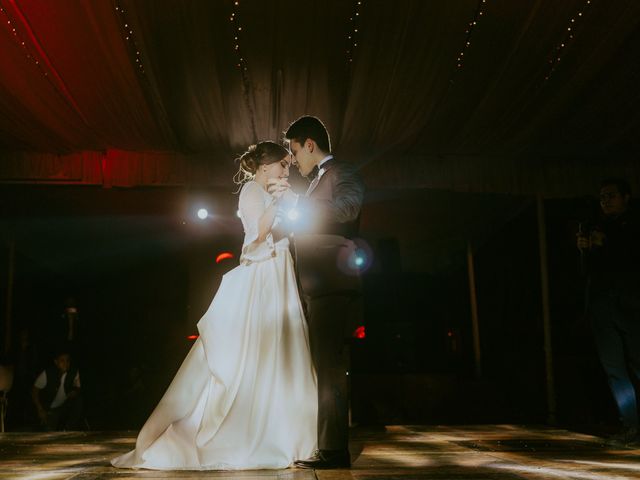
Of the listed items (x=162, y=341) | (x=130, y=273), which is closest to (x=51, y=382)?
(x=162, y=341)

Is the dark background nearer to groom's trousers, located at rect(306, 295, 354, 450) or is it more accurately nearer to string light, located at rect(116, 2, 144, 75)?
string light, located at rect(116, 2, 144, 75)

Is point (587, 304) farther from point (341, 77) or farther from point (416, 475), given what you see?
point (341, 77)

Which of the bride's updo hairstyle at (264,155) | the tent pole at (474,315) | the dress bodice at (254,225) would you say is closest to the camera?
the dress bodice at (254,225)

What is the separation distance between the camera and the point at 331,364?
8.44ft

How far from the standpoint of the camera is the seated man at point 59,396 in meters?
6.93

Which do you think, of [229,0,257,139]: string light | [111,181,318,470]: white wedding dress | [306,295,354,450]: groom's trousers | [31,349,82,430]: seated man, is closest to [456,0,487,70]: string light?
[229,0,257,139]: string light

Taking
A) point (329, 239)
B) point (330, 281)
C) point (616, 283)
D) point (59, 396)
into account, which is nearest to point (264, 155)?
point (329, 239)

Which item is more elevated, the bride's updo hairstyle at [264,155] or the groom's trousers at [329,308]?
the bride's updo hairstyle at [264,155]

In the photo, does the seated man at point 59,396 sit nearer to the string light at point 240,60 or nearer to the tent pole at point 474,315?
the string light at point 240,60

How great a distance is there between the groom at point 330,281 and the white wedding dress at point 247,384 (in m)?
0.17

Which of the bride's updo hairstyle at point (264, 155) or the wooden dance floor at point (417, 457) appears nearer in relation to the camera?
the wooden dance floor at point (417, 457)

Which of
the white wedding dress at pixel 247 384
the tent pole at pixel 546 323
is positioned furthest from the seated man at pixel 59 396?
the tent pole at pixel 546 323

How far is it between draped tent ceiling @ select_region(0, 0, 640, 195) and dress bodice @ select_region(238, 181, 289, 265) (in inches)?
56.2

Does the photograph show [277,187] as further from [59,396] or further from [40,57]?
[59,396]
